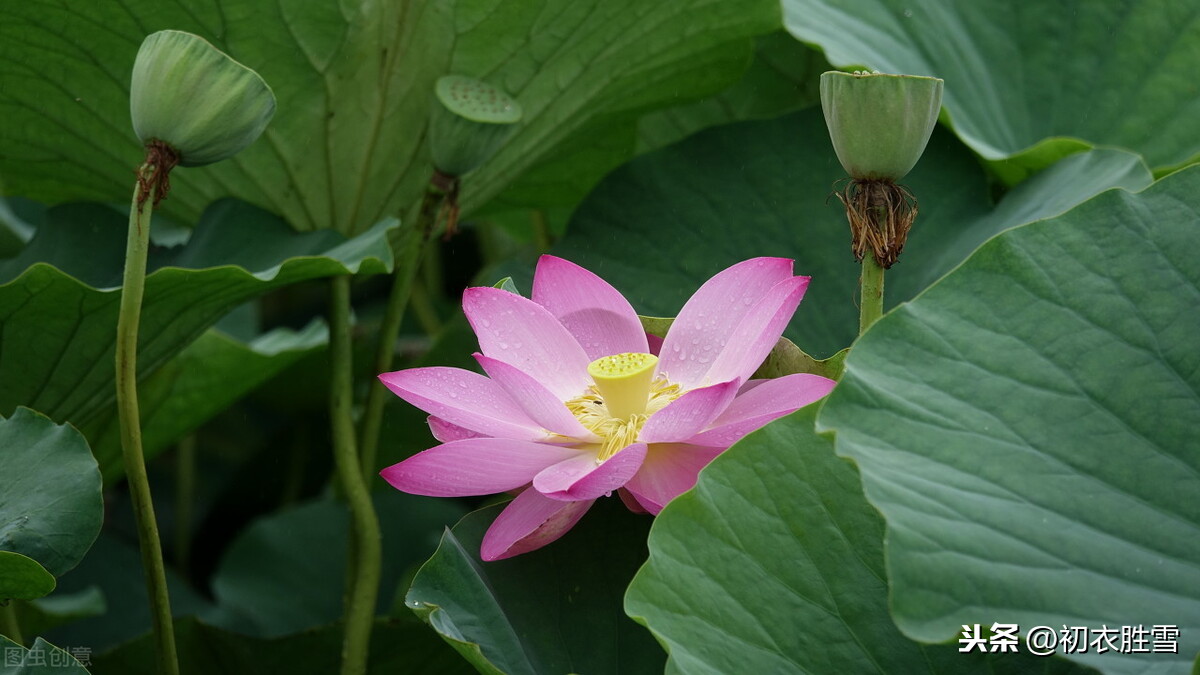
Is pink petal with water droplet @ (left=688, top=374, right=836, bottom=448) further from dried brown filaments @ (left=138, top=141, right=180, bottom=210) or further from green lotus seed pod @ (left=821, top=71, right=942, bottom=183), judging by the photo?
dried brown filaments @ (left=138, top=141, right=180, bottom=210)

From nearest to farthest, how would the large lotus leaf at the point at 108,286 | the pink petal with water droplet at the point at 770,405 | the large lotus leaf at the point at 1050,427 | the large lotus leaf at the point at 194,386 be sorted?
the large lotus leaf at the point at 1050,427
the pink petal with water droplet at the point at 770,405
the large lotus leaf at the point at 108,286
the large lotus leaf at the point at 194,386

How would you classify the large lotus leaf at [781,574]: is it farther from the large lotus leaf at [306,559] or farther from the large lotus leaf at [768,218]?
the large lotus leaf at [306,559]

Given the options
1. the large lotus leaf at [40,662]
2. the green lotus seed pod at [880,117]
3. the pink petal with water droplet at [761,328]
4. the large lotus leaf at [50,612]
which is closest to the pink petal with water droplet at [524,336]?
the pink petal with water droplet at [761,328]

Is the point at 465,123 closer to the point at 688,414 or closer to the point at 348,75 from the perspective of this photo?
the point at 348,75

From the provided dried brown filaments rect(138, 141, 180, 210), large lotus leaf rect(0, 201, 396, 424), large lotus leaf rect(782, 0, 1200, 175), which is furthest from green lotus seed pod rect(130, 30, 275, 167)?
large lotus leaf rect(782, 0, 1200, 175)

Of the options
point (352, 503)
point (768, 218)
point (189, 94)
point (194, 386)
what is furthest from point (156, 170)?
point (768, 218)

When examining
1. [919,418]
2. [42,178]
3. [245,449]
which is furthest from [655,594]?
[245,449]
